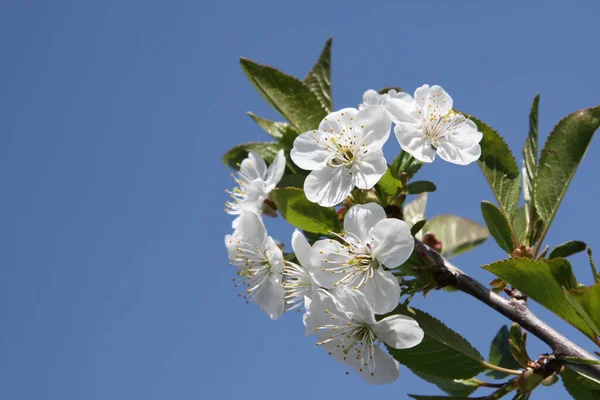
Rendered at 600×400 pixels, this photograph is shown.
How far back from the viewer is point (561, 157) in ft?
7.13

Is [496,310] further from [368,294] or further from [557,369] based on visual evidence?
[368,294]

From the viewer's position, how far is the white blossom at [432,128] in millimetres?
1998

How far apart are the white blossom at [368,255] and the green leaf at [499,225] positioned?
1.27 feet

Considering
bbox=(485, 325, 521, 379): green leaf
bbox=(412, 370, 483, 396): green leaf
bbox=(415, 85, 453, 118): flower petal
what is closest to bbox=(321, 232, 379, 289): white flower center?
bbox=(412, 370, 483, 396): green leaf

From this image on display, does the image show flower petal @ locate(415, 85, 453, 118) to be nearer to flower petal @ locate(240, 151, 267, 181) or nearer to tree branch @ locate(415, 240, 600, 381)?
tree branch @ locate(415, 240, 600, 381)

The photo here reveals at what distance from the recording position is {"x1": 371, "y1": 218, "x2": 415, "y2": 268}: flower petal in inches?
71.4

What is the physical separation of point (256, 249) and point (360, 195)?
Answer: 0.39 metres

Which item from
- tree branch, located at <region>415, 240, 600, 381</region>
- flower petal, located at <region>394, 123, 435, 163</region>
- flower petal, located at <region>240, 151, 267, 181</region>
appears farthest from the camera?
flower petal, located at <region>240, 151, 267, 181</region>

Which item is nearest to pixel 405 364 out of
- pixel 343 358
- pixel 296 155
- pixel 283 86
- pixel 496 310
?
pixel 343 358

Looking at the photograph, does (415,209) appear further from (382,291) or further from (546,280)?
(546,280)

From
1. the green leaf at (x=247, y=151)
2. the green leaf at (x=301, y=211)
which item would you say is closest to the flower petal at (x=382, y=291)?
the green leaf at (x=301, y=211)

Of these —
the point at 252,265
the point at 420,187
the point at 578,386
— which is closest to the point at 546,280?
the point at 578,386

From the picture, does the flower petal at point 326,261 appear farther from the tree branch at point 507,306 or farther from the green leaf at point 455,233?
the green leaf at point 455,233

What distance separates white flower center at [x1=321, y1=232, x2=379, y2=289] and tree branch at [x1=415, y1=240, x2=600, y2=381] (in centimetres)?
16
